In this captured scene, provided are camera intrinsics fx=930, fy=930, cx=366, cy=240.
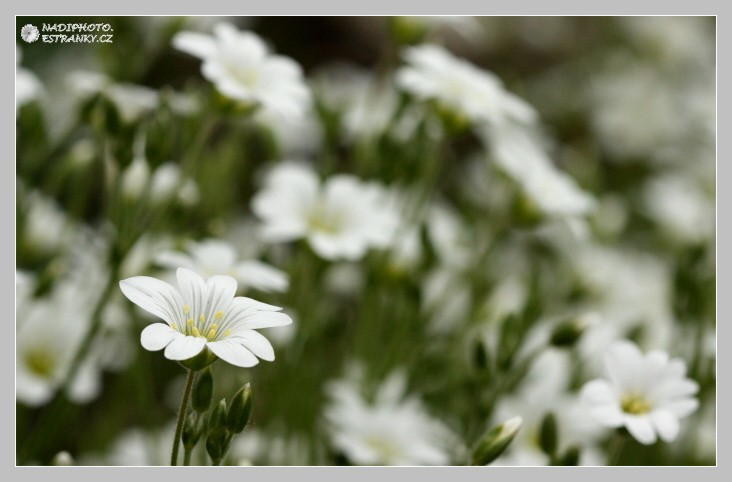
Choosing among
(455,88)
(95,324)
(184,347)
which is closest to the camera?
(184,347)

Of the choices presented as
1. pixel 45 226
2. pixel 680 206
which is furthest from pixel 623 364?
pixel 680 206

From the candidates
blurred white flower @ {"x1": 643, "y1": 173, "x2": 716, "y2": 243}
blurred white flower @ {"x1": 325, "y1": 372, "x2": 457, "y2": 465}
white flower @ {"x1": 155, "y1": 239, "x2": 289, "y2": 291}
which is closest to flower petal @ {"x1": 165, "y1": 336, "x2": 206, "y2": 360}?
white flower @ {"x1": 155, "y1": 239, "x2": 289, "y2": 291}

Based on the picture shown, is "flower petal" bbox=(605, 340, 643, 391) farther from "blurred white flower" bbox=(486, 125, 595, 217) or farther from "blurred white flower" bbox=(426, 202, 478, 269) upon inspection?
"blurred white flower" bbox=(426, 202, 478, 269)

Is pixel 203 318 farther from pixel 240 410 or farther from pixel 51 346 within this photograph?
pixel 51 346

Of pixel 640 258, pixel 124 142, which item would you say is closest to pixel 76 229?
pixel 124 142

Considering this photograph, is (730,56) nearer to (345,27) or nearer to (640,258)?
(640,258)

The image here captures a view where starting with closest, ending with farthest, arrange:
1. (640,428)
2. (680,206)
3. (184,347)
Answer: (184,347)
(640,428)
(680,206)

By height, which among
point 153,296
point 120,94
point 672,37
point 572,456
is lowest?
point 572,456
